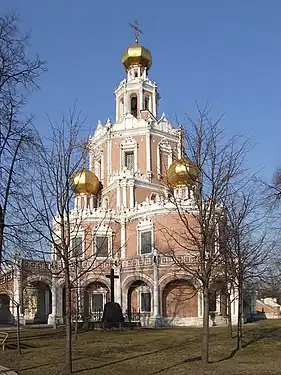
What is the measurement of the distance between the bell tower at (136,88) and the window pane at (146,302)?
19746 millimetres

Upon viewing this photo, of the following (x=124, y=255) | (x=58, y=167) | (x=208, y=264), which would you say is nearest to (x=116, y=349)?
Result: (x=208, y=264)

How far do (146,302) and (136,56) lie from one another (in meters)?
28.0

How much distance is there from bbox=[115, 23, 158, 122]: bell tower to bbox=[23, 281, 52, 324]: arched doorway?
19.3m

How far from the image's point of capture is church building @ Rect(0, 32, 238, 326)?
41406mm

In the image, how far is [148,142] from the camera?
52.2 metres

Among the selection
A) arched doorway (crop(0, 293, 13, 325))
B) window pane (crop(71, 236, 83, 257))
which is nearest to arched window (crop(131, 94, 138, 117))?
arched doorway (crop(0, 293, 13, 325))

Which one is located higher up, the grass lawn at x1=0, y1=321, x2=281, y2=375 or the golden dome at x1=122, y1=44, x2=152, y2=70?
the golden dome at x1=122, y1=44, x2=152, y2=70

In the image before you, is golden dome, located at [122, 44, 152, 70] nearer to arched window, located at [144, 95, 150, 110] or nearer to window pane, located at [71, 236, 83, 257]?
arched window, located at [144, 95, 150, 110]

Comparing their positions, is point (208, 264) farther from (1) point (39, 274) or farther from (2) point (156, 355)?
(1) point (39, 274)

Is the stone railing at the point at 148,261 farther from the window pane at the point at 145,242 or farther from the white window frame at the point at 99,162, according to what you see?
the white window frame at the point at 99,162

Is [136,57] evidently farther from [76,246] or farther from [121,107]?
[76,246]

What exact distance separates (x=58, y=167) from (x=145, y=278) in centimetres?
2929

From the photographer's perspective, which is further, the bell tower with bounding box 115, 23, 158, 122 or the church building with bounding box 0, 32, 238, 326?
the bell tower with bounding box 115, 23, 158, 122

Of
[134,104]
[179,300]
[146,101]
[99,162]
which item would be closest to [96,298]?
[179,300]
